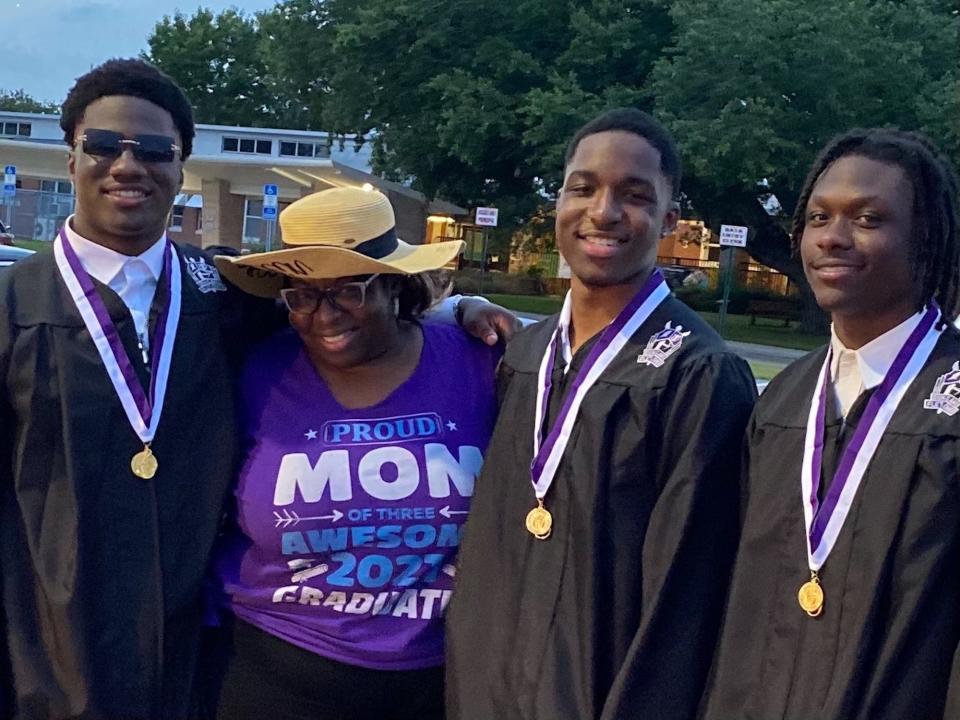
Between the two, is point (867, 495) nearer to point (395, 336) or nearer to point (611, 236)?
point (611, 236)

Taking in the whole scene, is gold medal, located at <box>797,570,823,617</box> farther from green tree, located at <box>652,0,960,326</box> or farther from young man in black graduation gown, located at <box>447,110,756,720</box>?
green tree, located at <box>652,0,960,326</box>

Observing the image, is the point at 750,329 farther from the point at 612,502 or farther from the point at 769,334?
the point at 612,502

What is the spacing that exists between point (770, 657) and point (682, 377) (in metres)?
0.64

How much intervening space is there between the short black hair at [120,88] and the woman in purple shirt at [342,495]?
467 mm

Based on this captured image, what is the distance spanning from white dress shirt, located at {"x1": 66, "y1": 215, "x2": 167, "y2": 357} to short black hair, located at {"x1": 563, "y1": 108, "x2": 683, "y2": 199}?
1.15m

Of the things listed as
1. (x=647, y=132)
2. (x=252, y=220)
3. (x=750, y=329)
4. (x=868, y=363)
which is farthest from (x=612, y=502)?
(x=252, y=220)

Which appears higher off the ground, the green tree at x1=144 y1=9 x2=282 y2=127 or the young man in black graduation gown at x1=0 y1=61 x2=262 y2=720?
the green tree at x1=144 y1=9 x2=282 y2=127

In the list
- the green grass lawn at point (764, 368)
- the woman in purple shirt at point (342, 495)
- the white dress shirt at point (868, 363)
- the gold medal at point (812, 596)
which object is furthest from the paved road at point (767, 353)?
the gold medal at point (812, 596)

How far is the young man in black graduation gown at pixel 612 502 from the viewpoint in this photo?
2414 millimetres

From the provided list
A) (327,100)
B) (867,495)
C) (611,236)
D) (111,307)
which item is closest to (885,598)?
(867,495)

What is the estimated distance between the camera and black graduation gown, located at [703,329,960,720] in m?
2.07

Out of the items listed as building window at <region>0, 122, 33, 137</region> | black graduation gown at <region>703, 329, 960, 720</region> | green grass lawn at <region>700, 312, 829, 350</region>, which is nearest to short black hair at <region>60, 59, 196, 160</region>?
black graduation gown at <region>703, 329, 960, 720</region>

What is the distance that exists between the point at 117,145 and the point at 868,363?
6.17ft

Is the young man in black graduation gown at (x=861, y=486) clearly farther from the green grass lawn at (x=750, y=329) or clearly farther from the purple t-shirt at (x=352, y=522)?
the green grass lawn at (x=750, y=329)
